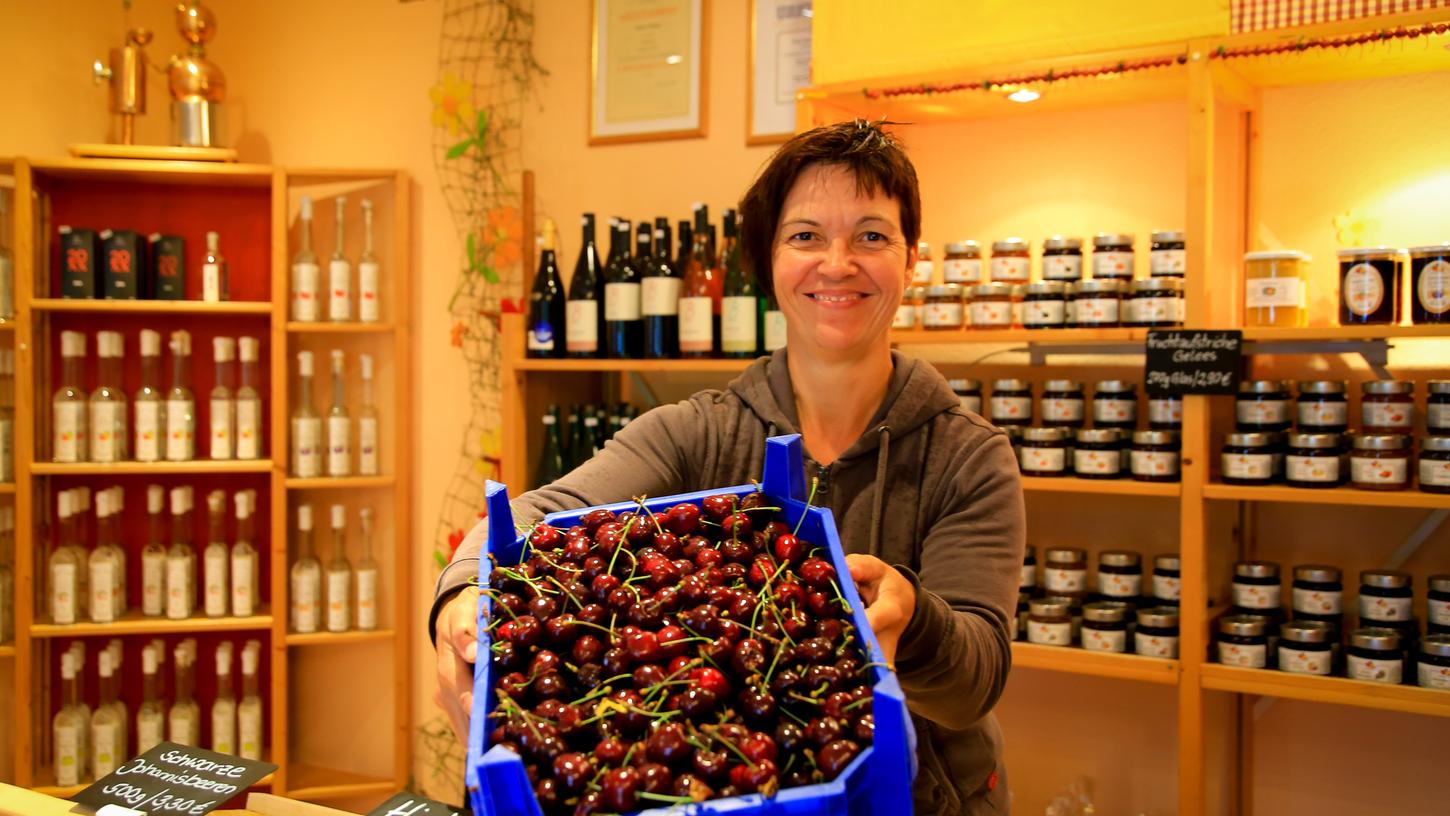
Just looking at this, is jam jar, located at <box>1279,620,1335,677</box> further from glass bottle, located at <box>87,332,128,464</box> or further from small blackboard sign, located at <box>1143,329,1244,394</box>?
glass bottle, located at <box>87,332,128,464</box>

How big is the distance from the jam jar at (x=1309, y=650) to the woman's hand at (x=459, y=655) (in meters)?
1.73

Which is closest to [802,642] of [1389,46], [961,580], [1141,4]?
[961,580]

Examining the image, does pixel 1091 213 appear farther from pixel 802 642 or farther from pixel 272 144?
pixel 272 144

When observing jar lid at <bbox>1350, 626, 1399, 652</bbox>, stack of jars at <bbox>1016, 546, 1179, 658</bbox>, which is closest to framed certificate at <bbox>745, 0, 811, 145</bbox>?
stack of jars at <bbox>1016, 546, 1179, 658</bbox>

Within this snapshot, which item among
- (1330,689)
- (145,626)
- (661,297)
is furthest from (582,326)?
(1330,689)

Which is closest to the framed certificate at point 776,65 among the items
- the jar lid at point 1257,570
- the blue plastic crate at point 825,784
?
the jar lid at point 1257,570

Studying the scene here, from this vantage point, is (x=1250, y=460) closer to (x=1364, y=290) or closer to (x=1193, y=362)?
Answer: (x=1193, y=362)

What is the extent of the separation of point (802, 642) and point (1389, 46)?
1.94 m

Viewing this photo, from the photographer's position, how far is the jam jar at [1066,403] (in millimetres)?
2414

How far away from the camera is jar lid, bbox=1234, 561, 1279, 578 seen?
2.23 meters

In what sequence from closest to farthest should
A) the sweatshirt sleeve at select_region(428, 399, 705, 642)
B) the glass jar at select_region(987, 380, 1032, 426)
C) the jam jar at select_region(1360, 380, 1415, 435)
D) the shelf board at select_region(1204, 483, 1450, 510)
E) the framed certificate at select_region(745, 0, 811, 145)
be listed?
the sweatshirt sleeve at select_region(428, 399, 705, 642) → the shelf board at select_region(1204, 483, 1450, 510) → the jam jar at select_region(1360, 380, 1415, 435) → the glass jar at select_region(987, 380, 1032, 426) → the framed certificate at select_region(745, 0, 811, 145)

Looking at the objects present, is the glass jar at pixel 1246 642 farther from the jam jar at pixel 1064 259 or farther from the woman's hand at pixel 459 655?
the woman's hand at pixel 459 655

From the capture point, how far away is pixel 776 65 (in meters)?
3.02

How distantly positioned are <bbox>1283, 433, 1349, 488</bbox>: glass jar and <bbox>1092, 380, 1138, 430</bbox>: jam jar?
31 cm
